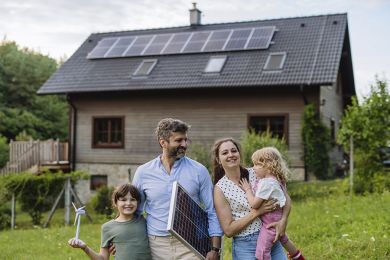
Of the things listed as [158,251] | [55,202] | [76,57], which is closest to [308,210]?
[55,202]

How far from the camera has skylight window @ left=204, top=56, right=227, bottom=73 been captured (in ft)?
68.0

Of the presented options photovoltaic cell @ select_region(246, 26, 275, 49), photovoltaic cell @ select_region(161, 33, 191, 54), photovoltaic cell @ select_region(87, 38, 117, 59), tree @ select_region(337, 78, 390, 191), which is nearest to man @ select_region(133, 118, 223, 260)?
tree @ select_region(337, 78, 390, 191)

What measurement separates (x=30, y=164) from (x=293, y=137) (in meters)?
10.1

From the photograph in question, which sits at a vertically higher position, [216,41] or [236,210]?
[216,41]

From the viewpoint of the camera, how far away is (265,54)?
68.4 feet

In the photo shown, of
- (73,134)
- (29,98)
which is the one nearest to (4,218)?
(73,134)

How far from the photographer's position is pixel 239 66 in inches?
810

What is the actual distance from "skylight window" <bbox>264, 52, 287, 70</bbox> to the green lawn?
7.36 metres

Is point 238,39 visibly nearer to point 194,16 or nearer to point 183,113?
point 183,113

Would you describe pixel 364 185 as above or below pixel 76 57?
below

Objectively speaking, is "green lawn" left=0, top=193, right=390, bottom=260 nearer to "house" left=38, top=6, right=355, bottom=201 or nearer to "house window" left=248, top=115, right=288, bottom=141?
"house window" left=248, top=115, right=288, bottom=141

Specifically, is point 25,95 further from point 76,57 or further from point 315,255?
point 315,255

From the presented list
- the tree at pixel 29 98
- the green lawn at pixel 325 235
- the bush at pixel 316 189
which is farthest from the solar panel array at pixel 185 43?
the tree at pixel 29 98

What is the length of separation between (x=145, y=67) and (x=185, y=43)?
74.3 inches
